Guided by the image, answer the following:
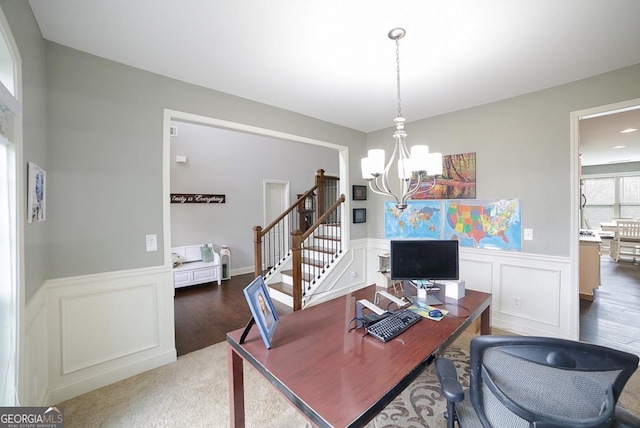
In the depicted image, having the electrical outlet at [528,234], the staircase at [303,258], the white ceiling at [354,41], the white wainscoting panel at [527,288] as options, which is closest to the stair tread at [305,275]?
the staircase at [303,258]

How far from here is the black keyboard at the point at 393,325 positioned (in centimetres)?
141

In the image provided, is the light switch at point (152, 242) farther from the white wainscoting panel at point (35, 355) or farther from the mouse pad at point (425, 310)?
the mouse pad at point (425, 310)

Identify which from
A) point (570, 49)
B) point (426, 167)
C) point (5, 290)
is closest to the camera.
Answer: point (5, 290)

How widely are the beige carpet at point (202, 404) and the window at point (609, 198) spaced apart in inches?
294

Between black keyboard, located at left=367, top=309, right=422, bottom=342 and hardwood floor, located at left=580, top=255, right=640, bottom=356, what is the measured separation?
239 cm

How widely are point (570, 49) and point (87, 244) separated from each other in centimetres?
395

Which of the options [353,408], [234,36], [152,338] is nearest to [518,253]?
[353,408]

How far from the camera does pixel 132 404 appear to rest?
185cm

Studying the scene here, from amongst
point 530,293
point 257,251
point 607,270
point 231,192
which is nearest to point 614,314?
point 530,293

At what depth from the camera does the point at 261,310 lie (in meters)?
1.36

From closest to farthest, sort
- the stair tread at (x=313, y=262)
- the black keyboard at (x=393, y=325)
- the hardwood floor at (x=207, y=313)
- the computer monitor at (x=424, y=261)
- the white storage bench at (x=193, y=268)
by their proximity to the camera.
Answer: the black keyboard at (x=393, y=325) → the computer monitor at (x=424, y=261) → the hardwood floor at (x=207, y=313) → the stair tread at (x=313, y=262) → the white storage bench at (x=193, y=268)

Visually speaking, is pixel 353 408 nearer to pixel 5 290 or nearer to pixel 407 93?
pixel 5 290

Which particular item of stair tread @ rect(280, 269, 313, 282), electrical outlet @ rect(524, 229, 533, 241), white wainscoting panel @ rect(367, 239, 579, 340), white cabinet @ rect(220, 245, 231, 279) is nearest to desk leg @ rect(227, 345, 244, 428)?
stair tread @ rect(280, 269, 313, 282)
